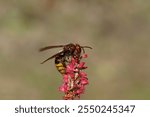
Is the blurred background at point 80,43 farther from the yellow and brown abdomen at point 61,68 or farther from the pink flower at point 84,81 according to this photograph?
the pink flower at point 84,81

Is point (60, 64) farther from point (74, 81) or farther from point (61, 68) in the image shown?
point (74, 81)

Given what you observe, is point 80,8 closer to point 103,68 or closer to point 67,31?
point 67,31

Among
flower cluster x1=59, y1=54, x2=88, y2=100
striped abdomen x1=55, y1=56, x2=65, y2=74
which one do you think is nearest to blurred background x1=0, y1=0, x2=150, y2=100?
striped abdomen x1=55, y1=56, x2=65, y2=74

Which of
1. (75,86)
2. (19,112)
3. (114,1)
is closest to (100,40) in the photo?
→ (114,1)

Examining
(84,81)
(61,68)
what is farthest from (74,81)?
(61,68)

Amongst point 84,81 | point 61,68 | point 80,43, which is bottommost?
point 84,81

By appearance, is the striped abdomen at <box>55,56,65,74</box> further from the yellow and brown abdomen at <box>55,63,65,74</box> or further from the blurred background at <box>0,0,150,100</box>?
the blurred background at <box>0,0,150,100</box>
